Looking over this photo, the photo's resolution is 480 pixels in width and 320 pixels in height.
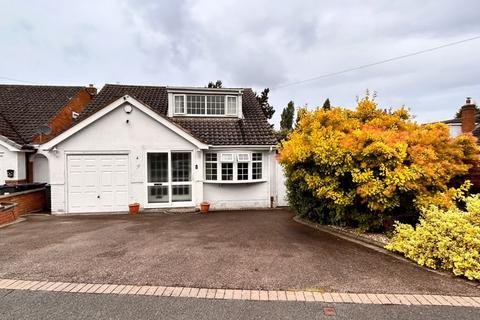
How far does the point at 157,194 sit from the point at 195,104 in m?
4.95

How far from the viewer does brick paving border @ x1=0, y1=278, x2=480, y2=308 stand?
3840 mm

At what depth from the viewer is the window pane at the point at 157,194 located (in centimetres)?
1165

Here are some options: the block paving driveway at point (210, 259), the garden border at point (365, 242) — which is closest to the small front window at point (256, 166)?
the garden border at point (365, 242)

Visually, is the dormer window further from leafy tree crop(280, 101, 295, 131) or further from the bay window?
leafy tree crop(280, 101, 295, 131)

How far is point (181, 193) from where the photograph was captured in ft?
39.2

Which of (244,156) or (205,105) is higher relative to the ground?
(205,105)

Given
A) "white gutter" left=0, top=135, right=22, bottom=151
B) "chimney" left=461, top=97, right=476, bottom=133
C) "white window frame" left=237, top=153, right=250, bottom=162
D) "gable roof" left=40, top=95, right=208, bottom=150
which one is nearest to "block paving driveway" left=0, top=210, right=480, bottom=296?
"gable roof" left=40, top=95, right=208, bottom=150

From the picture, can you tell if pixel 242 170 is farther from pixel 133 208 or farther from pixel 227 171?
pixel 133 208

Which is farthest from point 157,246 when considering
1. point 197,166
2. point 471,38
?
point 471,38

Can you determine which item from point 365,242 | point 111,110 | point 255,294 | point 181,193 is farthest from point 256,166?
point 255,294

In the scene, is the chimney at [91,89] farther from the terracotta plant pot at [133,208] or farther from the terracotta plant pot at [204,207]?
the terracotta plant pot at [204,207]

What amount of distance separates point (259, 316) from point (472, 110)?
20786 millimetres

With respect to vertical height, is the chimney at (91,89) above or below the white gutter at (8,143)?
above

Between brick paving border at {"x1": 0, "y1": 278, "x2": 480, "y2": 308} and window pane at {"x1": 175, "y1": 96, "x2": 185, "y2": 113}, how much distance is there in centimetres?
1024
